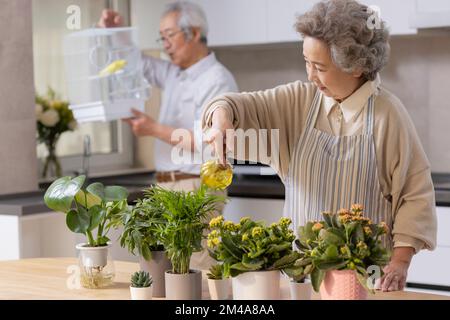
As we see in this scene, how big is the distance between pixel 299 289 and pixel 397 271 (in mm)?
401

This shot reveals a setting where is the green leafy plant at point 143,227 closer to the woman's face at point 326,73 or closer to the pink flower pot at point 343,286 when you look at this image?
the pink flower pot at point 343,286

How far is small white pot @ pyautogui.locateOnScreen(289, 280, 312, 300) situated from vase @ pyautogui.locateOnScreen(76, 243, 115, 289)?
51 centimetres

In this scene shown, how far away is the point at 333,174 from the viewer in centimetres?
234

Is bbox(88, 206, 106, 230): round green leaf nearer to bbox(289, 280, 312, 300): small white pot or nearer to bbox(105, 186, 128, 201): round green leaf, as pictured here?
bbox(105, 186, 128, 201): round green leaf

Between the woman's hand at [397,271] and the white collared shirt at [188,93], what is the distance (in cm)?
154

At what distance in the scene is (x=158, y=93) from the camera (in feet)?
14.7

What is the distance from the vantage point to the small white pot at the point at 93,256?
2059mm

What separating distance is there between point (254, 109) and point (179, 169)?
1.35 m

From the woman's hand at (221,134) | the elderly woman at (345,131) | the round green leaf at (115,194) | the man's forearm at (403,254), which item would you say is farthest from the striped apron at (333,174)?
the round green leaf at (115,194)

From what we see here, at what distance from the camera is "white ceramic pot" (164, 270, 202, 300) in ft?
6.02

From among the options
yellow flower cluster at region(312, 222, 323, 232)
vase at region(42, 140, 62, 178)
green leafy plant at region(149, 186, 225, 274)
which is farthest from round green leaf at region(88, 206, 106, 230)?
vase at region(42, 140, 62, 178)

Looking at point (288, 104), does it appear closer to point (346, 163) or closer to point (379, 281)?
point (346, 163)
